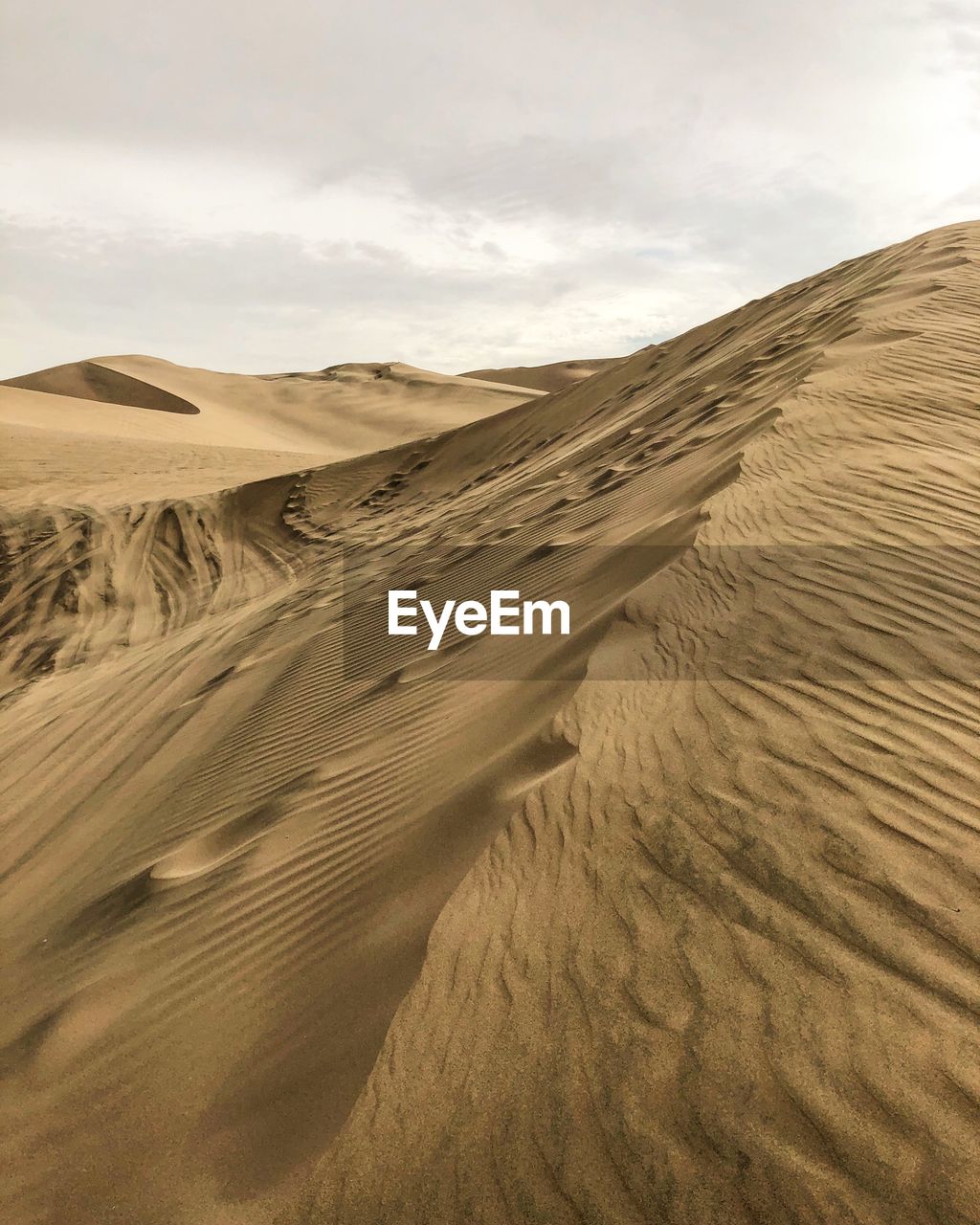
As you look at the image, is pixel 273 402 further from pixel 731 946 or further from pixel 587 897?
pixel 731 946

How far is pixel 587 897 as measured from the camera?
244cm

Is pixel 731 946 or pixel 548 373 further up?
pixel 548 373

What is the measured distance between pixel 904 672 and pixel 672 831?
105cm

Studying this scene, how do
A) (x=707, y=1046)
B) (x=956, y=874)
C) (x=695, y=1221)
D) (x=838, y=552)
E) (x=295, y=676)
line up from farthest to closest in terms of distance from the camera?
(x=295, y=676) → (x=838, y=552) → (x=956, y=874) → (x=707, y=1046) → (x=695, y=1221)

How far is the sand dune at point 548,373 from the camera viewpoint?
51.6 metres

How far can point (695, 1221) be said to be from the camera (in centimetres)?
166

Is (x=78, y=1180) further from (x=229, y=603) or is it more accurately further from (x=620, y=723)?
(x=229, y=603)

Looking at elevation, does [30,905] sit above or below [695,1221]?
below

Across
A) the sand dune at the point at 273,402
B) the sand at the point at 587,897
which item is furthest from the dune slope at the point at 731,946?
the sand dune at the point at 273,402

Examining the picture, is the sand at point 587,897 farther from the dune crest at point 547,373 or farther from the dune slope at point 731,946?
the dune crest at point 547,373

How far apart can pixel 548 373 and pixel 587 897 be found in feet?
176

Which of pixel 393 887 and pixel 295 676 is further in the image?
pixel 295 676

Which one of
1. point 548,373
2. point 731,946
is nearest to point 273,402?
point 548,373

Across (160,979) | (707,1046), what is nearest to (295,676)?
(160,979)
